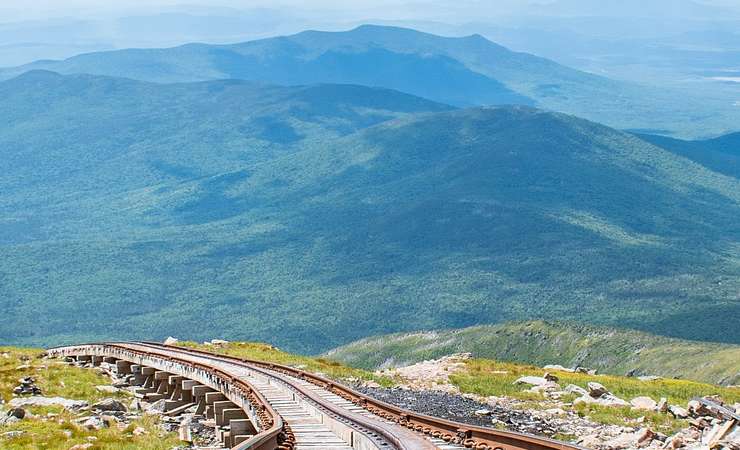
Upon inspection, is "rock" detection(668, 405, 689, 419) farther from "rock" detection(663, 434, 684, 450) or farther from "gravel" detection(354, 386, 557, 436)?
"rock" detection(663, 434, 684, 450)

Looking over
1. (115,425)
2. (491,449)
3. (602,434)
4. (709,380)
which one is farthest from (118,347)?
(709,380)

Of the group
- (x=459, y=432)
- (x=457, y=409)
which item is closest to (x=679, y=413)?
(x=457, y=409)

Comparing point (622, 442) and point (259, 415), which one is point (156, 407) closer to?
point (259, 415)

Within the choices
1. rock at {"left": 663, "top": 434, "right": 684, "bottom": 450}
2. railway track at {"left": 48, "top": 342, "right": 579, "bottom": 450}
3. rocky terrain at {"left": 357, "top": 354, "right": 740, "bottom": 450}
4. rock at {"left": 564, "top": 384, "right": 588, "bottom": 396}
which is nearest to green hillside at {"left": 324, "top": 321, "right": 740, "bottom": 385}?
rock at {"left": 564, "top": 384, "right": 588, "bottom": 396}

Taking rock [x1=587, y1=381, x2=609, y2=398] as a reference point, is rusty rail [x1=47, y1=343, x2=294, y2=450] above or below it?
above

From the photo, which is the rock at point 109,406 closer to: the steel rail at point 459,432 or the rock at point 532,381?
Answer: the steel rail at point 459,432

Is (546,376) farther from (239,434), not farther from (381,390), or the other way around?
(239,434)
